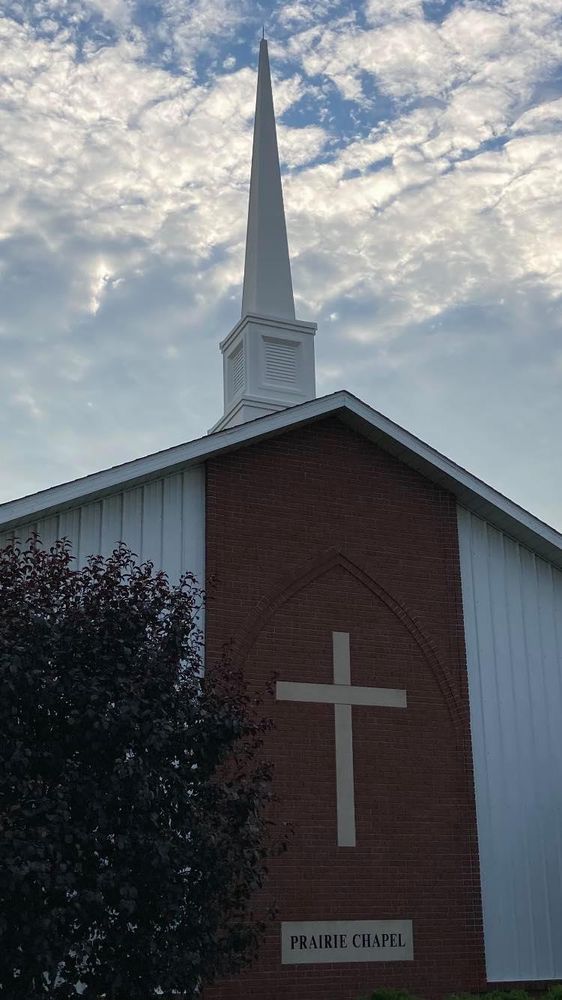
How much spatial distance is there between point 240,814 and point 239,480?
6.49m

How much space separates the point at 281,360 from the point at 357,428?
3.05 m

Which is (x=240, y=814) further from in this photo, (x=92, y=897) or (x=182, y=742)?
(x=92, y=897)

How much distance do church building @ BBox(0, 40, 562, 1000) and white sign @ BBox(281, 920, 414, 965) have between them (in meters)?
0.02

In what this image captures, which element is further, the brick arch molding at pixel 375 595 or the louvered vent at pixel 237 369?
the louvered vent at pixel 237 369

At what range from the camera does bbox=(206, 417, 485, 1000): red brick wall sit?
48.5ft

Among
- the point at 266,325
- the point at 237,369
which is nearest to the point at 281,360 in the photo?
the point at 266,325

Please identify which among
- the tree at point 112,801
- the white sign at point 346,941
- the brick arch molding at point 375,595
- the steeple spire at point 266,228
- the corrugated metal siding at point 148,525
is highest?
the steeple spire at point 266,228

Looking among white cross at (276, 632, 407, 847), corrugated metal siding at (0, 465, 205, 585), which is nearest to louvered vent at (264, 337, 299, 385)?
corrugated metal siding at (0, 465, 205, 585)

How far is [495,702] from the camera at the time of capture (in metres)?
16.5

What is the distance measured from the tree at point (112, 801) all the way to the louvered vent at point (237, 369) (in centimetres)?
941

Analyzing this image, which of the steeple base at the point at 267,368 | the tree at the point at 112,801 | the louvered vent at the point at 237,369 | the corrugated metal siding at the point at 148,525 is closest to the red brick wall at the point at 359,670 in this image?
the corrugated metal siding at the point at 148,525

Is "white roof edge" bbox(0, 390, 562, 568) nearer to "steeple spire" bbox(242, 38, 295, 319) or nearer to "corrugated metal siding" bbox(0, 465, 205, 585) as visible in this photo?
"corrugated metal siding" bbox(0, 465, 205, 585)

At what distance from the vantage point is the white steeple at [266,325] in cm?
1916

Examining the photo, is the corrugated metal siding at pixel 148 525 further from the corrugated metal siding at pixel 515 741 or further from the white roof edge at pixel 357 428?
the corrugated metal siding at pixel 515 741
